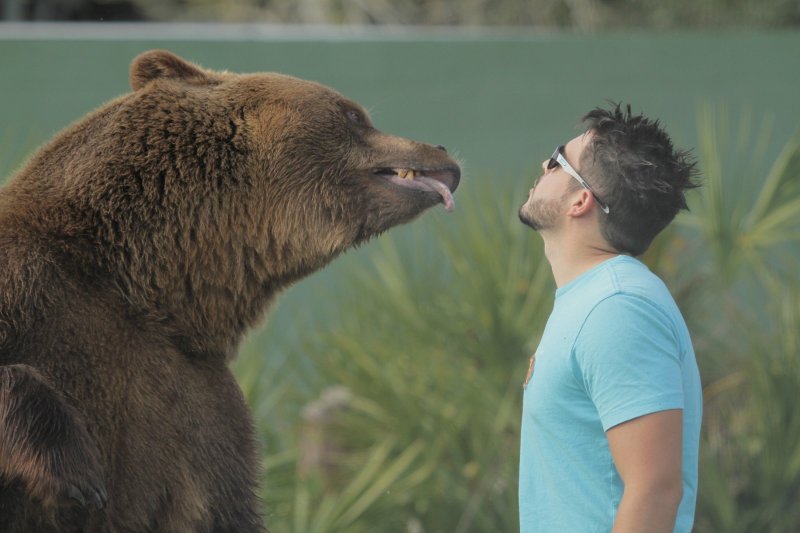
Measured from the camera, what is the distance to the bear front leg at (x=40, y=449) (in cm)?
273

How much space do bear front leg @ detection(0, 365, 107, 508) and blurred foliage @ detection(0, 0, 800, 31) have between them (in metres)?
13.5

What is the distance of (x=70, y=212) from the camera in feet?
10.3

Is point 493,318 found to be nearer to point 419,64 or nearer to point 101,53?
point 419,64

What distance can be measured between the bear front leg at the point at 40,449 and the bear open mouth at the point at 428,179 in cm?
134

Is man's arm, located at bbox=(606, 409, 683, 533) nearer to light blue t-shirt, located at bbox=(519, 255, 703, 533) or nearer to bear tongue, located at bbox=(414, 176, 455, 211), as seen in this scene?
light blue t-shirt, located at bbox=(519, 255, 703, 533)

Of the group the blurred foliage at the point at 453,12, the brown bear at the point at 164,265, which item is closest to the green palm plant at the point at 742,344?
the brown bear at the point at 164,265

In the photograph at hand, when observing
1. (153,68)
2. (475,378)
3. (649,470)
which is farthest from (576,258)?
(475,378)

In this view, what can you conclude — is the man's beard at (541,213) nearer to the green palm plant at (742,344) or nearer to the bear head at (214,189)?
the bear head at (214,189)

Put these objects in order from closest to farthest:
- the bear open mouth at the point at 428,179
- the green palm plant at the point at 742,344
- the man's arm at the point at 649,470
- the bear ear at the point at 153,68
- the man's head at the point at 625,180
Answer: the man's arm at the point at 649,470
the man's head at the point at 625,180
the bear ear at the point at 153,68
the bear open mouth at the point at 428,179
the green palm plant at the point at 742,344

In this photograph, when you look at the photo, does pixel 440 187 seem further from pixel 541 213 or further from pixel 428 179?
pixel 541 213

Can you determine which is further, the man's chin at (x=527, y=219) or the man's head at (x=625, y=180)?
the man's chin at (x=527, y=219)

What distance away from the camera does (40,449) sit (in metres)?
2.74

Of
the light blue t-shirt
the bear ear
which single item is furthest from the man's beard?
the bear ear

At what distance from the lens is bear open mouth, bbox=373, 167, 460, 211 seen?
3.66m
